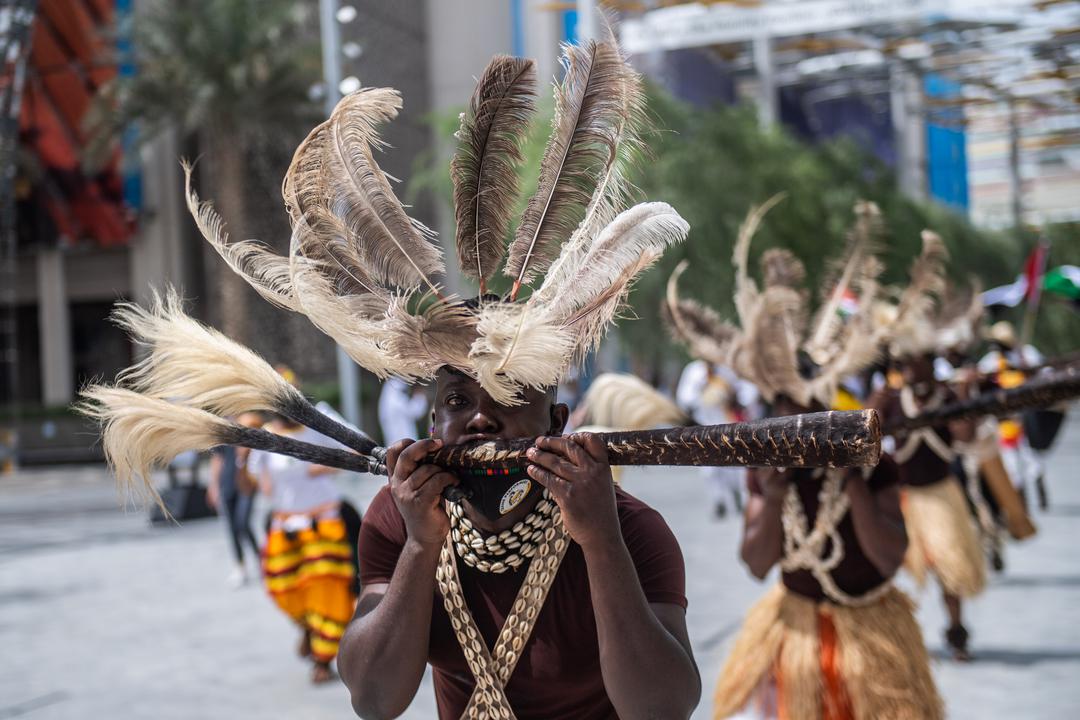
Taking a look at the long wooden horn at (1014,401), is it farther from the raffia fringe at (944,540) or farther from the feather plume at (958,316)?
the feather plume at (958,316)

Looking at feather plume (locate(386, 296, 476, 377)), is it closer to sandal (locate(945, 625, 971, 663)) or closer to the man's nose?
the man's nose

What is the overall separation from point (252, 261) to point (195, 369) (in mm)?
237

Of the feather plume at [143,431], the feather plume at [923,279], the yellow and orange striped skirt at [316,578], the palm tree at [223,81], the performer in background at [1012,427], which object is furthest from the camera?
the palm tree at [223,81]

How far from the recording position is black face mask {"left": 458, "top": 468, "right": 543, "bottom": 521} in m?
2.16

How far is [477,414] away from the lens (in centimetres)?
220

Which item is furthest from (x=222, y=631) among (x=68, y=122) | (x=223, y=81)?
(x=68, y=122)

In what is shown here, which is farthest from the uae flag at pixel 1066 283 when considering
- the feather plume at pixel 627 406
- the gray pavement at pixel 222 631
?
the feather plume at pixel 627 406

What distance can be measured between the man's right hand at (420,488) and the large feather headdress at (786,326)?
186 cm

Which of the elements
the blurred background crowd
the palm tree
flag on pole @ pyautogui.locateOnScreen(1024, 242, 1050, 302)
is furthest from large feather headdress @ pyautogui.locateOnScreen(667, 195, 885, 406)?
the palm tree

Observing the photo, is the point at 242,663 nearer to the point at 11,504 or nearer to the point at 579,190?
the point at 579,190

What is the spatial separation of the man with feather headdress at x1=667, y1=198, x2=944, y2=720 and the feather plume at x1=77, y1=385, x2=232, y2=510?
215cm

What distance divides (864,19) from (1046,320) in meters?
18.1

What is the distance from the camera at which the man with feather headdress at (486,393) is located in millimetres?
2096

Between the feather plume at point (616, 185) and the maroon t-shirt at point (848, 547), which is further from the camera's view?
the maroon t-shirt at point (848, 547)
